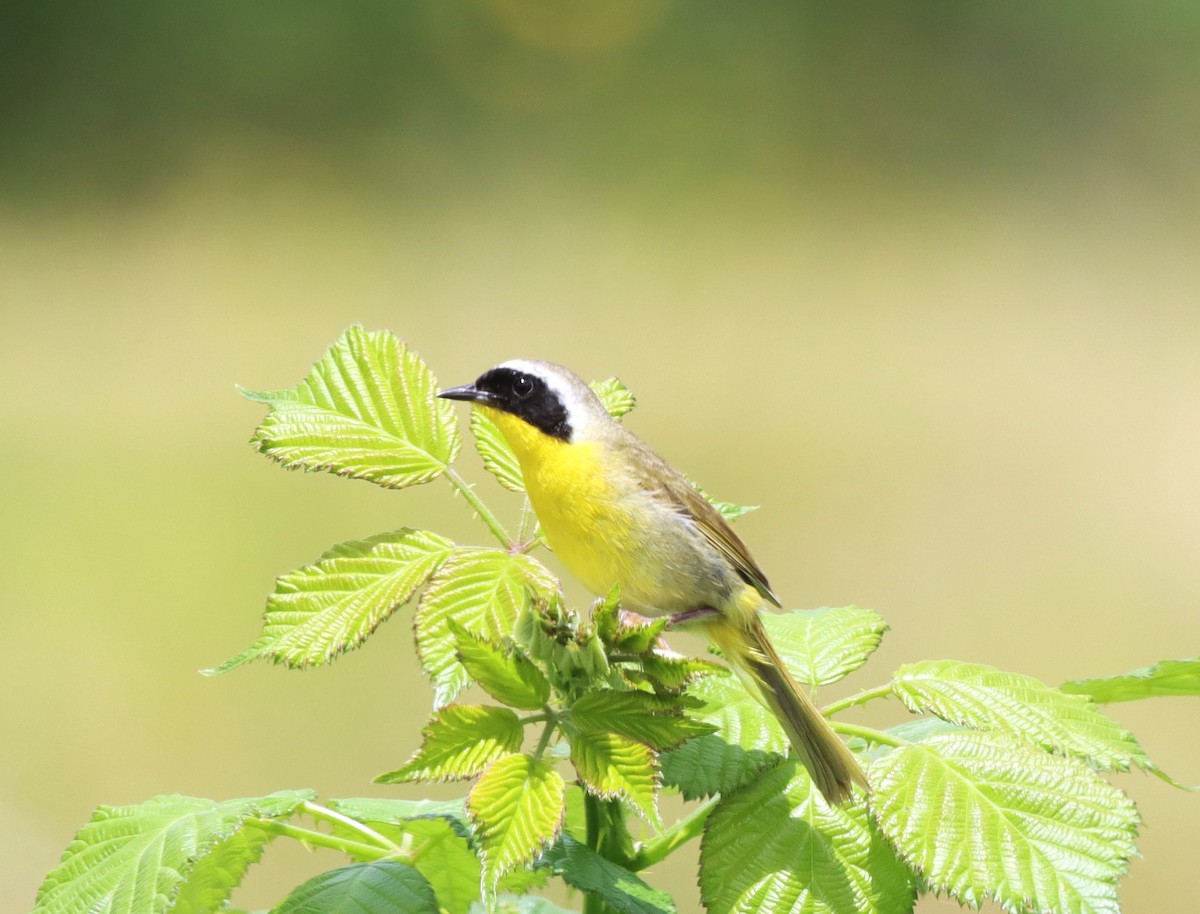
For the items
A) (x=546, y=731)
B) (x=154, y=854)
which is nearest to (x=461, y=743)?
(x=546, y=731)

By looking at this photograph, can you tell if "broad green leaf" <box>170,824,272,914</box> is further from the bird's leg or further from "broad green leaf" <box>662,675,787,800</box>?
the bird's leg

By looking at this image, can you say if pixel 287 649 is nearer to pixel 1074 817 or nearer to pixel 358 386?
pixel 358 386

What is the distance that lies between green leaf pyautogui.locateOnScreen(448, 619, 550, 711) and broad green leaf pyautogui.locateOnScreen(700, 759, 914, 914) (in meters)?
0.10

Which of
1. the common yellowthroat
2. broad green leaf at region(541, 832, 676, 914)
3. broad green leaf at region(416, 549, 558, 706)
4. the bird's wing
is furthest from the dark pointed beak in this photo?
broad green leaf at region(541, 832, 676, 914)

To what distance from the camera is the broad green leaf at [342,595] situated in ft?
1.55

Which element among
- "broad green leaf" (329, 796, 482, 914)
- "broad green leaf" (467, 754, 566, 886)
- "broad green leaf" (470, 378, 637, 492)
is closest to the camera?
"broad green leaf" (467, 754, 566, 886)

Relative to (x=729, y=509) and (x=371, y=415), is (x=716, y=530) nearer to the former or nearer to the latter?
(x=729, y=509)

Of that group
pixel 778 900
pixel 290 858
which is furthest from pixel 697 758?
pixel 290 858

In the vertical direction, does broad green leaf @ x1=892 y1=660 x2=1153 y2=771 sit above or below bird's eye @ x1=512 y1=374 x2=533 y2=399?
below

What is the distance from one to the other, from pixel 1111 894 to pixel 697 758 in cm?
17

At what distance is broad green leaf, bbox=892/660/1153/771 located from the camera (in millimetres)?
481

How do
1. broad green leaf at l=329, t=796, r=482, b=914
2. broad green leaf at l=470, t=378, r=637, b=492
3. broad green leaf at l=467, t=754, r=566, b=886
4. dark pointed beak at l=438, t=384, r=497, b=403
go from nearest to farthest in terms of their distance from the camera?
broad green leaf at l=467, t=754, r=566, b=886, broad green leaf at l=329, t=796, r=482, b=914, broad green leaf at l=470, t=378, r=637, b=492, dark pointed beak at l=438, t=384, r=497, b=403

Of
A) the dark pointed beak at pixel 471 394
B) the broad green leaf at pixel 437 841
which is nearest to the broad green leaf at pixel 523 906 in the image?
the broad green leaf at pixel 437 841

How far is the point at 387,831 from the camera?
21.2 inches
